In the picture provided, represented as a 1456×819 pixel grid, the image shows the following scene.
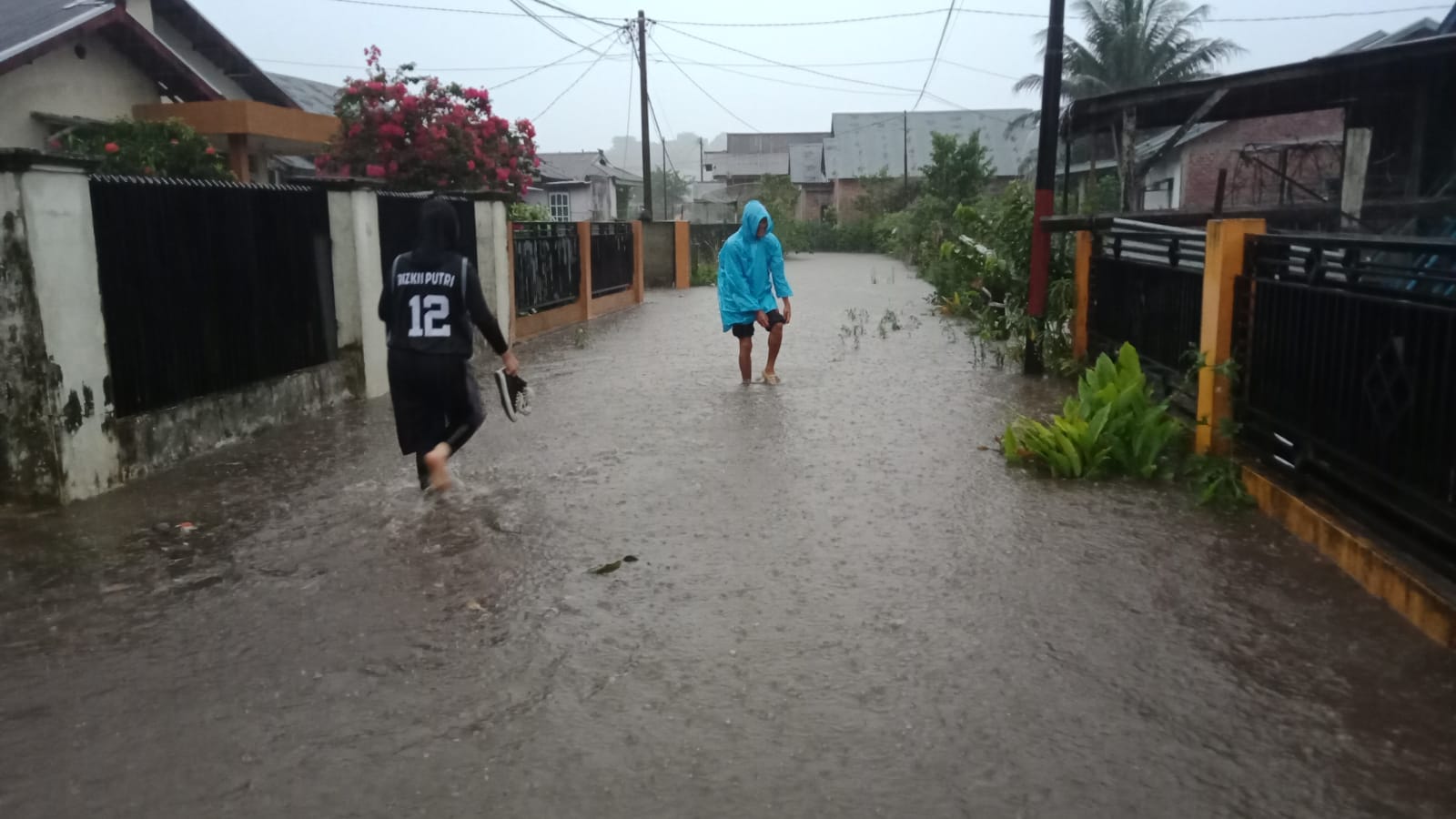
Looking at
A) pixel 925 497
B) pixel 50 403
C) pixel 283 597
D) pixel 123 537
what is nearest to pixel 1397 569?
pixel 925 497

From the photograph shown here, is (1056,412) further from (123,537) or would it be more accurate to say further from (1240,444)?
(123,537)

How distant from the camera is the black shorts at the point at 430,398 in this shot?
5.95 meters

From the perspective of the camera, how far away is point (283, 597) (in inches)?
184

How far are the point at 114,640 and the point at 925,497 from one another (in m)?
3.93

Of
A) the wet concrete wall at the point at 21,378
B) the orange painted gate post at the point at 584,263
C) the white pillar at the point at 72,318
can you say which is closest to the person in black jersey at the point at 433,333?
the white pillar at the point at 72,318

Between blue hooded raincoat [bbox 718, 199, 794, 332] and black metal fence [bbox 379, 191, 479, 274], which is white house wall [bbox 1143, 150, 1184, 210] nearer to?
blue hooded raincoat [bbox 718, 199, 794, 332]

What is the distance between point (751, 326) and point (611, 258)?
32.8 feet

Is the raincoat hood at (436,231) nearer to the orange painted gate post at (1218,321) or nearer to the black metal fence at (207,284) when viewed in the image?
the black metal fence at (207,284)

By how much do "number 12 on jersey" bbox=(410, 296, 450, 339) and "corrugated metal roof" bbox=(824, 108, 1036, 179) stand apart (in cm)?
5328

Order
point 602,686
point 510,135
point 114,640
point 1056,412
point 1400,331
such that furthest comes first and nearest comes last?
point 510,135 < point 1056,412 < point 1400,331 < point 114,640 < point 602,686

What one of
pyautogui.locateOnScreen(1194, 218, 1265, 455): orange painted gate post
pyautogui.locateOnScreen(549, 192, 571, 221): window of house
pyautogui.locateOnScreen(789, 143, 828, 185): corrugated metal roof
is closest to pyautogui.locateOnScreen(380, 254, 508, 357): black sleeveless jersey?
pyautogui.locateOnScreen(1194, 218, 1265, 455): orange painted gate post

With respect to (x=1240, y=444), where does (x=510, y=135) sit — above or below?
above

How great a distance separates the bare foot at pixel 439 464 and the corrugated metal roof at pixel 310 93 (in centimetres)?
2266

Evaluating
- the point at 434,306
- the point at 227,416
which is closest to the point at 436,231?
the point at 434,306
